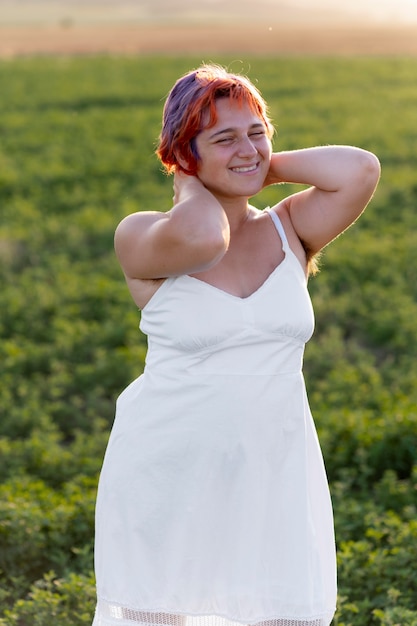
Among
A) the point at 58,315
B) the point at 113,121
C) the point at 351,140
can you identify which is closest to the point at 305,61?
the point at 113,121

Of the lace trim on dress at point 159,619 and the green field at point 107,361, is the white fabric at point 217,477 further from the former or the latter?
the green field at point 107,361

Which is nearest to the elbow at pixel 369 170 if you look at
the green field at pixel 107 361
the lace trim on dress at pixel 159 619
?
the lace trim on dress at pixel 159 619

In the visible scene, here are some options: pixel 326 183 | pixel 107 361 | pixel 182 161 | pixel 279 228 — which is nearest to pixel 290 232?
pixel 279 228

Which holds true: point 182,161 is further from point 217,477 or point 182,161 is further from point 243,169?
point 217,477

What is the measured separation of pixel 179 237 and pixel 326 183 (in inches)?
22.2

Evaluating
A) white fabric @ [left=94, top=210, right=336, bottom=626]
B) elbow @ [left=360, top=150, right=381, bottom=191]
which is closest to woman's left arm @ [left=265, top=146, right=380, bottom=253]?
elbow @ [left=360, top=150, right=381, bottom=191]

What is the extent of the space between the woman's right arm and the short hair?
8 centimetres

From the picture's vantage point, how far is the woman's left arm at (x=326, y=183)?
281 cm

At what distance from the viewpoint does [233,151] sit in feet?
8.59

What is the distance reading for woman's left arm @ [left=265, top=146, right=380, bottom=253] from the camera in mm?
2814

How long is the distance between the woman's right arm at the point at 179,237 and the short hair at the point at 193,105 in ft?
0.25

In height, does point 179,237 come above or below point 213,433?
above

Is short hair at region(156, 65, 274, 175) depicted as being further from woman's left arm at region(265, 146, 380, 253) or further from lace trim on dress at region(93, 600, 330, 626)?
lace trim on dress at region(93, 600, 330, 626)

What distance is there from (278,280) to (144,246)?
1.25ft
